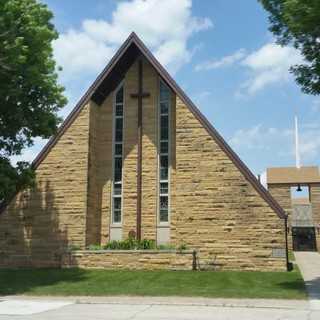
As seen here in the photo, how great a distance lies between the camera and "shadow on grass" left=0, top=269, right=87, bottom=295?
17.8 meters

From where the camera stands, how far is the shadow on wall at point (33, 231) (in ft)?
76.7

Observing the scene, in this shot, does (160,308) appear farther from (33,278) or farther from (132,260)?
(132,260)

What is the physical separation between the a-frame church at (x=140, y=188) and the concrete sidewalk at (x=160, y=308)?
24.1ft

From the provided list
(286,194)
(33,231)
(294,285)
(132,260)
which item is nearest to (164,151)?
(132,260)

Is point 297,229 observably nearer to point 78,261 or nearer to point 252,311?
point 78,261

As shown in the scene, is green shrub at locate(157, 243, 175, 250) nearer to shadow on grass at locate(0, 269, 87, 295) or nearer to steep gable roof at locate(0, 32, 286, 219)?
shadow on grass at locate(0, 269, 87, 295)

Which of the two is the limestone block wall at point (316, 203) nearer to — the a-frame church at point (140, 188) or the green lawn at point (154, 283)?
the a-frame church at point (140, 188)

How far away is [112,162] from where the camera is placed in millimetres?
25484

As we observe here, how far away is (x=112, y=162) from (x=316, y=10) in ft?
44.4

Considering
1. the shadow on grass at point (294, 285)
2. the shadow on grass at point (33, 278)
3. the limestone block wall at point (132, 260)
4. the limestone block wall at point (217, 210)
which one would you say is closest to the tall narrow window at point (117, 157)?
the limestone block wall at point (132, 260)

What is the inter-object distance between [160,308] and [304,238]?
34671mm

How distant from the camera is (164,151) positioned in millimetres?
25125

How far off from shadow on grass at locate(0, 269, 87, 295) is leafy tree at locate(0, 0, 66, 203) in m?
3.33

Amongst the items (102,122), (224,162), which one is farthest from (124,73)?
(224,162)
